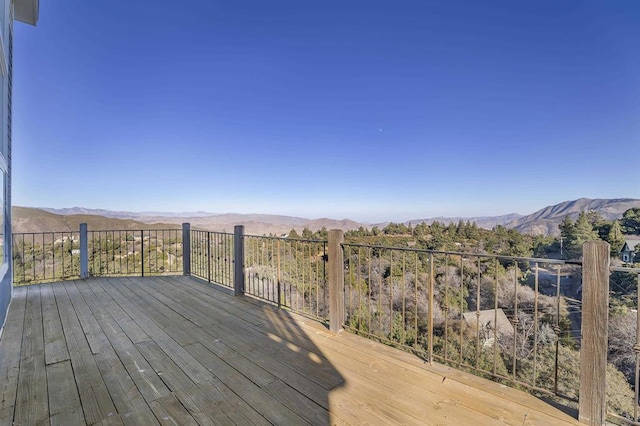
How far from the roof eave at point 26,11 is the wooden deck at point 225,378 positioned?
17.8ft

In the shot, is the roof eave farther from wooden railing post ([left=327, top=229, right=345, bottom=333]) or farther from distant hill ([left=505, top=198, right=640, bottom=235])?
distant hill ([left=505, top=198, right=640, bottom=235])

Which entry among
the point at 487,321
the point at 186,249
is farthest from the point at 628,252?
the point at 186,249

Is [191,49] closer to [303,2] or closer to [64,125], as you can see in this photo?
[303,2]

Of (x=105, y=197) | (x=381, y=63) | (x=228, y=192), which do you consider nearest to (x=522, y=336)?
(x=381, y=63)

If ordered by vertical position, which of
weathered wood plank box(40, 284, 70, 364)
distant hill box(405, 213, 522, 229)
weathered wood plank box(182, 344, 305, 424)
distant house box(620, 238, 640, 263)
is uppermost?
distant hill box(405, 213, 522, 229)

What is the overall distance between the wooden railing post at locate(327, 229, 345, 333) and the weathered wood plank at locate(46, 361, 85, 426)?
1.91 metres

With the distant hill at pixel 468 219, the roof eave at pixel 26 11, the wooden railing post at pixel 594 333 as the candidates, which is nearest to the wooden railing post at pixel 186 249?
the roof eave at pixel 26 11

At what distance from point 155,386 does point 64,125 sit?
36.8 ft

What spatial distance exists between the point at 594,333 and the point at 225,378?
2259mm

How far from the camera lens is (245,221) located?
10.4 m

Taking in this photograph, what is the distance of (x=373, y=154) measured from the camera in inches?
585

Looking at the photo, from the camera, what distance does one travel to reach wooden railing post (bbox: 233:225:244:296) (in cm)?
409

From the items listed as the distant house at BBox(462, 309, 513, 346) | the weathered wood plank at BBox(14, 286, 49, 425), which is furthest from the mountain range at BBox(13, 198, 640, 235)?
the distant house at BBox(462, 309, 513, 346)

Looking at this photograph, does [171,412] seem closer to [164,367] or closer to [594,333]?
[164,367]
